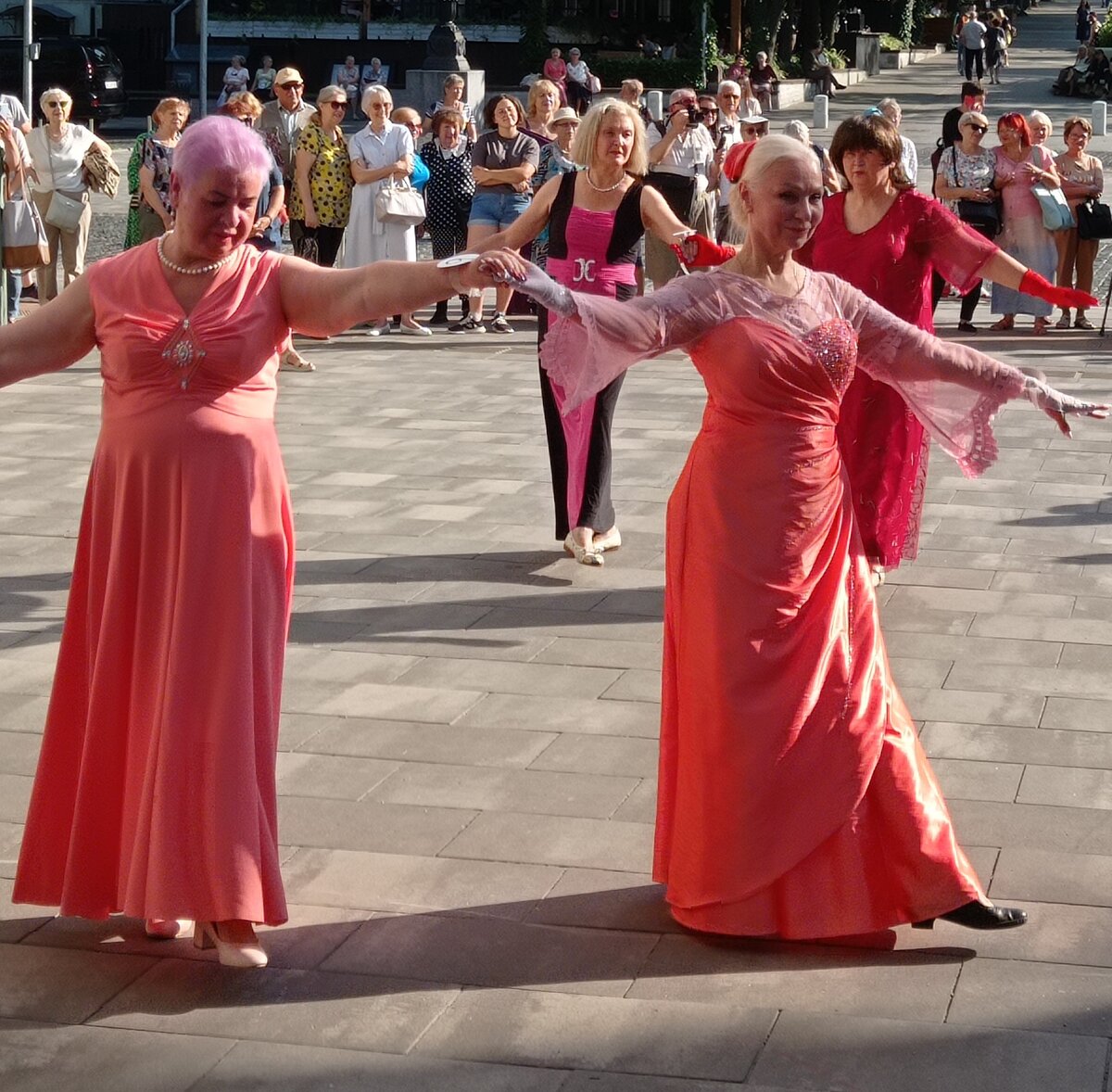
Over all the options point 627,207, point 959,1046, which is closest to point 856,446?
point 627,207

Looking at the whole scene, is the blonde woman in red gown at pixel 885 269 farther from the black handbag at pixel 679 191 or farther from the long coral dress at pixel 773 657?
the black handbag at pixel 679 191

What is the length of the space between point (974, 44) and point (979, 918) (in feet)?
151

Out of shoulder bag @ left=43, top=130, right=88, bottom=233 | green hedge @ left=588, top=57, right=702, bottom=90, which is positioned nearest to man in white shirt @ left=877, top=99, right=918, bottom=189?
shoulder bag @ left=43, top=130, right=88, bottom=233

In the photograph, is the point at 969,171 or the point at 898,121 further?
the point at 969,171

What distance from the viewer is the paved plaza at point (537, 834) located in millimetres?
4078

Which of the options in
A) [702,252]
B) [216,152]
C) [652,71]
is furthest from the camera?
[652,71]

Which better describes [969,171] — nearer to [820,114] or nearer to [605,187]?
[605,187]

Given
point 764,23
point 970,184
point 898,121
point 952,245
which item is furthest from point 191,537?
point 764,23

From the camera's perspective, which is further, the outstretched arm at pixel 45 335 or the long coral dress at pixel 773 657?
the long coral dress at pixel 773 657

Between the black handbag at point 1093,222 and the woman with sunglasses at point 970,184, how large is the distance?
71 cm

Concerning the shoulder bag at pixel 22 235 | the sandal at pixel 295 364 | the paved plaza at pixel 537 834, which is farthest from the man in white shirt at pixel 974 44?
the paved plaza at pixel 537 834

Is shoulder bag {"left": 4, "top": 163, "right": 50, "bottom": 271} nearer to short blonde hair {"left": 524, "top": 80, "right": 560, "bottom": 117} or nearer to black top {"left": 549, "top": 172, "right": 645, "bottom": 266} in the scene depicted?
short blonde hair {"left": 524, "top": 80, "right": 560, "bottom": 117}

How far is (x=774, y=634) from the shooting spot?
4625 millimetres

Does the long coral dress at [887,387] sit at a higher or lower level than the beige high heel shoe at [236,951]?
higher
